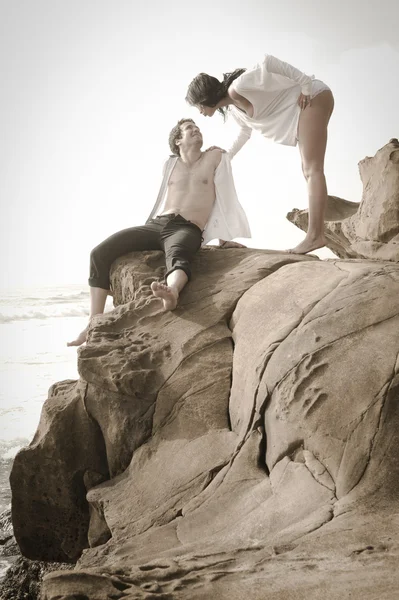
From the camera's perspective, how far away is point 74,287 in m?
8.30

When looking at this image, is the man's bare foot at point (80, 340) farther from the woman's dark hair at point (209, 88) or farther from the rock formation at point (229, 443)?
the woman's dark hair at point (209, 88)

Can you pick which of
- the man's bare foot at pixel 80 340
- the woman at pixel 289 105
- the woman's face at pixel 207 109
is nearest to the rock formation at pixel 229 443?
the man's bare foot at pixel 80 340

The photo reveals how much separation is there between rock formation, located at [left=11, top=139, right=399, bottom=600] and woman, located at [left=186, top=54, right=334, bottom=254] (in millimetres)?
556

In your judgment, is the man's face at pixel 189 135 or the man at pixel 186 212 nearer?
the man at pixel 186 212

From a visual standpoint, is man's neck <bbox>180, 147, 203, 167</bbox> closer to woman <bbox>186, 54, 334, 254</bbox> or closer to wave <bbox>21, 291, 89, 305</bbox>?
woman <bbox>186, 54, 334, 254</bbox>

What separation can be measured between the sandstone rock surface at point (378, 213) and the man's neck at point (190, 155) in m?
1.63

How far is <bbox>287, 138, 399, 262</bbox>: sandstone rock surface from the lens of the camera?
5.00 metres

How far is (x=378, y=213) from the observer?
5133mm

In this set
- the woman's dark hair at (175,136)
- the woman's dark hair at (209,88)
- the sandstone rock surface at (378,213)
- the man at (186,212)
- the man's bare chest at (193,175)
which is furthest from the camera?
the sandstone rock surface at (378,213)

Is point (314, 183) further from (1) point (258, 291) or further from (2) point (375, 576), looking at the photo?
(2) point (375, 576)

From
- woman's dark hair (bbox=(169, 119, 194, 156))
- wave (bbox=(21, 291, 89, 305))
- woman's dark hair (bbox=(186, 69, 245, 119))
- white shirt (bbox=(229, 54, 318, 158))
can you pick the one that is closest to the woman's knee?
white shirt (bbox=(229, 54, 318, 158))

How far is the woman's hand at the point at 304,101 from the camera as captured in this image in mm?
4176

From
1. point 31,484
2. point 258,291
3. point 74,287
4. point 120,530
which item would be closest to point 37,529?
Result: point 31,484

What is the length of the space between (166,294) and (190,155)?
1.48m
